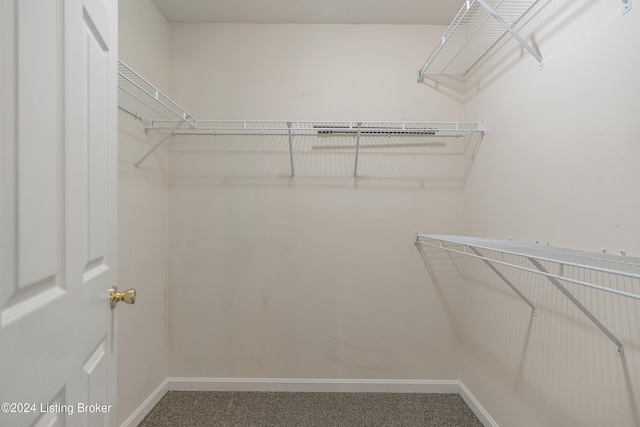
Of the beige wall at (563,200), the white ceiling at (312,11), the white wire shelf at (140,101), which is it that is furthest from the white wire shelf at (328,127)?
the white ceiling at (312,11)

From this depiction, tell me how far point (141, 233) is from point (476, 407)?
226 cm

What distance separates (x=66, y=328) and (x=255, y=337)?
5.32 feet

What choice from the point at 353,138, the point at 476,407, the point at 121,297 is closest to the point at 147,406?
the point at 121,297

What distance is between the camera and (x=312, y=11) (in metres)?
2.05

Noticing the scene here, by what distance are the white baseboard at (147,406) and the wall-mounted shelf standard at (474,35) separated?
2653 millimetres

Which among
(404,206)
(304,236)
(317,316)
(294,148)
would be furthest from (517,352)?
(294,148)

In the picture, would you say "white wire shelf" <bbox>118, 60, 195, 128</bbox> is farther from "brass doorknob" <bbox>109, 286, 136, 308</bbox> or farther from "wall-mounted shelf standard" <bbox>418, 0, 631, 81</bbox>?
"wall-mounted shelf standard" <bbox>418, 0, 631, 81</bbox>

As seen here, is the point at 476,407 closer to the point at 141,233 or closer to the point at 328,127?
the point at 328,127

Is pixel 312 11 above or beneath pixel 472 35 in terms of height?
above

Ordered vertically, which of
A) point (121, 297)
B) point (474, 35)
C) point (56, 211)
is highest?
point (474, 35)

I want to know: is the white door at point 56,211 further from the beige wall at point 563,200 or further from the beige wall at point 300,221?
the beige wall at point 563,200

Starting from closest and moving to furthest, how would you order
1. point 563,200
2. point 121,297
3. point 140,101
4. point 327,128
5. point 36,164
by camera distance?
point 36,164, point 121,297, point 563,200, point 140,101, point 327,128

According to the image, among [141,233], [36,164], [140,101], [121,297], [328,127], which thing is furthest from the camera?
[328,127]

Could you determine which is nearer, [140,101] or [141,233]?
[140,101]
